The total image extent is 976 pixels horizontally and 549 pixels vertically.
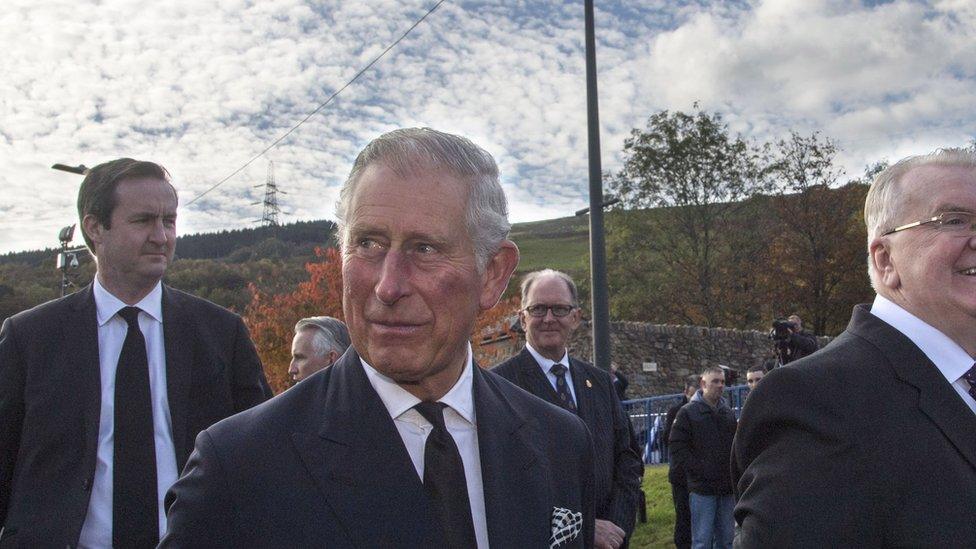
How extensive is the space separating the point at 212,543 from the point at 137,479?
57.0 inches

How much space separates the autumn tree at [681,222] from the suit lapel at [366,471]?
3768 cm

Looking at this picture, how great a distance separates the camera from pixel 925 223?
8.19ft

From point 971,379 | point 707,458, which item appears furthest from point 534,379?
point 707,458

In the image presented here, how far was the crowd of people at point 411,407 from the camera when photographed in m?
1.68

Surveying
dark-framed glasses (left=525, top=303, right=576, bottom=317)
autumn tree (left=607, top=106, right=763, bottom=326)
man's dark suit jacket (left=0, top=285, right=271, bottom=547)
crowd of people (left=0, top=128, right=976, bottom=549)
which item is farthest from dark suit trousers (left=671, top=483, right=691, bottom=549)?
autumn tree (left=607, top=106, right=763, bottom=326)

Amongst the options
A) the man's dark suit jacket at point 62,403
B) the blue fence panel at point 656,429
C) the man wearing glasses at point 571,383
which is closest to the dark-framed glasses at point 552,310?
the man wearing glasses at point 571,383

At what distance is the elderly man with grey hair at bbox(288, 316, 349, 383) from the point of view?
468 cm

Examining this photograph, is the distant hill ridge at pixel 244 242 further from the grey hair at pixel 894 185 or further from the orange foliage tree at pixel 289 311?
the grey hair at pixel 894 185

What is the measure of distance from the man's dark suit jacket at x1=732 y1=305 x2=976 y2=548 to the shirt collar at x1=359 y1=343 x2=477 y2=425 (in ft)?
2.93

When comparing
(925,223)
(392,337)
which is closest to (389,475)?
(392,337)

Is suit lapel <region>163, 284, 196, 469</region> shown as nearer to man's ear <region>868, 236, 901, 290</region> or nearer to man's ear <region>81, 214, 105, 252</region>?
man's ear <region>81, 214, 105, 252</region>

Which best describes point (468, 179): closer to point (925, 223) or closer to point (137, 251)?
point (925, 223)

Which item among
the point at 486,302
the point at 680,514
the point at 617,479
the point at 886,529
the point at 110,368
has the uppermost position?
the point at 486,302

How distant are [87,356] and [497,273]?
5.52 ft
